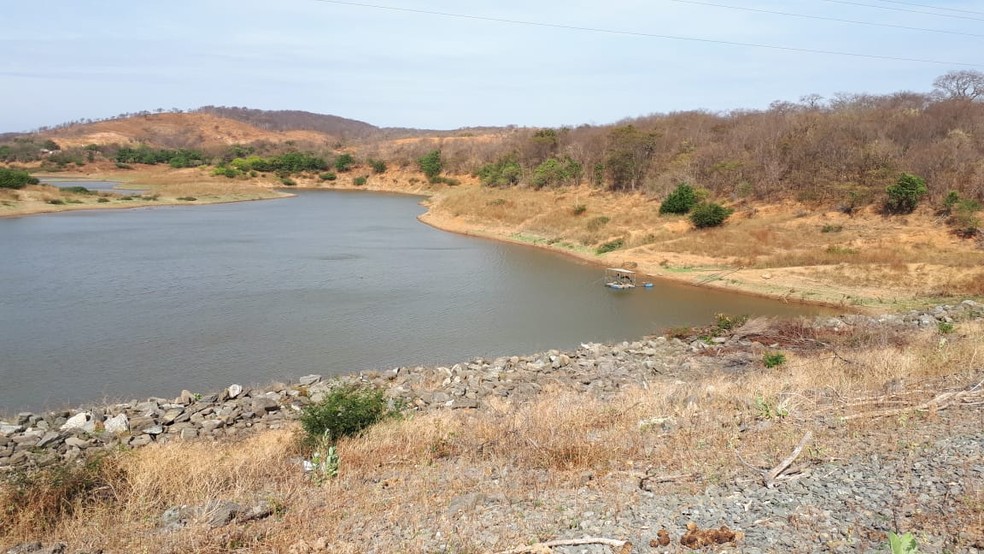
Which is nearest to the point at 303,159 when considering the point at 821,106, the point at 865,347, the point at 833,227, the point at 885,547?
the point at 821,106

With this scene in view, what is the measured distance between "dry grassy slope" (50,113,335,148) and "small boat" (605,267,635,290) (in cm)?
9732

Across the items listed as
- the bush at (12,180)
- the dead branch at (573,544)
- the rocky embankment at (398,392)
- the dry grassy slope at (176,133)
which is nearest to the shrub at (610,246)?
the rocky embankment at (398,392)

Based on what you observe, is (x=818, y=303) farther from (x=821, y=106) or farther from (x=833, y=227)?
(x=821, y=106)

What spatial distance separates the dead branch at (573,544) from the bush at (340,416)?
3646mm

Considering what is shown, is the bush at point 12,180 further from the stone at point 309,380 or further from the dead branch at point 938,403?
the dead branch at point 938,403

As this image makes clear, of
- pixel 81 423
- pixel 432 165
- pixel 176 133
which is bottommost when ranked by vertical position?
pixel 81 423

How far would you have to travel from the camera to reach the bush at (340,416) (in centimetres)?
768

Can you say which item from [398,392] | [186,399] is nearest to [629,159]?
[398,392]

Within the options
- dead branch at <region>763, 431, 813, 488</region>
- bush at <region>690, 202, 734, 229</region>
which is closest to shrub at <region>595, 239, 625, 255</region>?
bush at <region>690, 202, 734, 229</region>

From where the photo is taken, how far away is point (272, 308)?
18219 mm

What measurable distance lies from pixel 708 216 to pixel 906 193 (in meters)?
7.99

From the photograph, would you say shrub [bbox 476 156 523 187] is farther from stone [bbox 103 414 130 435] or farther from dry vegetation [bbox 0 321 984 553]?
dry vegetation [bbox 0 321 984 553]

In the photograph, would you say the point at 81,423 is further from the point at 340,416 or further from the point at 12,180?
the point at 12,180

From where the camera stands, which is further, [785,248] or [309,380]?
[785,248]
